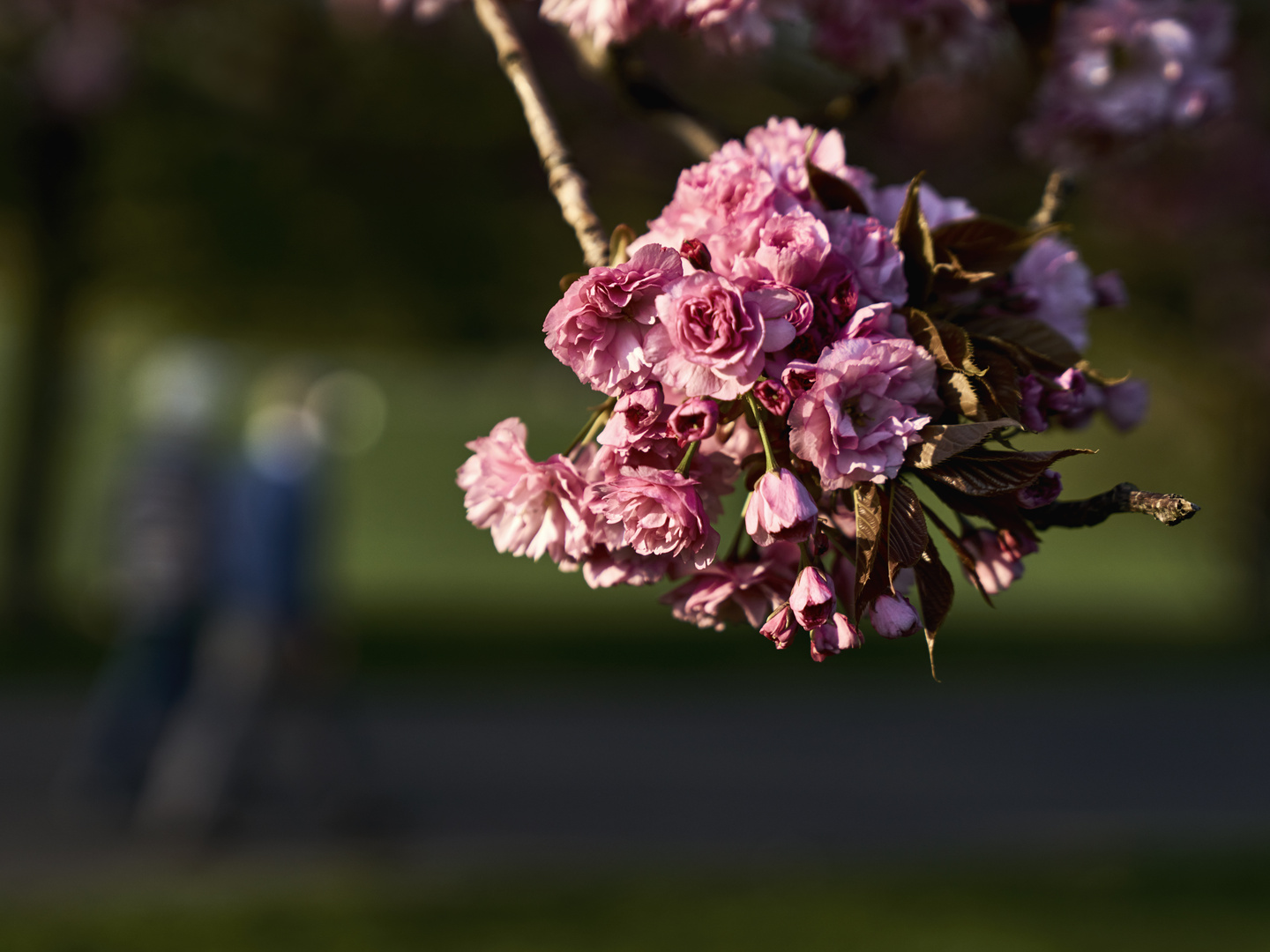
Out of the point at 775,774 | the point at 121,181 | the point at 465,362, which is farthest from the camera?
the point at 465,362

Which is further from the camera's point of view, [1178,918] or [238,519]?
[238,519]

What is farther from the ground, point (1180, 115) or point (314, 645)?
point (314, 645)

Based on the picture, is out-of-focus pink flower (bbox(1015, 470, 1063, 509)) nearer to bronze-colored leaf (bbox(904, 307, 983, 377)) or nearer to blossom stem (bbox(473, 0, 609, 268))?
bronze-colored leaf (bbox(904, 307, 983, 377))

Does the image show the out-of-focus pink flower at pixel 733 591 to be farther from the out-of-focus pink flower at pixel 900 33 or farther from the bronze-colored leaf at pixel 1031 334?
the out-of-focus pink flower at pixel 900 33

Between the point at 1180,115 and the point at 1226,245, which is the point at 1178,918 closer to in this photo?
the point at 1226,245

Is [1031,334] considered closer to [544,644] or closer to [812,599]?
[812,599]

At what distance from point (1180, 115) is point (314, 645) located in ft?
18.0

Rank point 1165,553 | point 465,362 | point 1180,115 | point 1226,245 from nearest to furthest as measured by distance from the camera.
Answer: point 1180,115
point 1226,245
point 465,362
point 1165,553

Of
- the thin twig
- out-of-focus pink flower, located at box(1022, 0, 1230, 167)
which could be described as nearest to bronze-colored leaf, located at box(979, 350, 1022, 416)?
the thin twig

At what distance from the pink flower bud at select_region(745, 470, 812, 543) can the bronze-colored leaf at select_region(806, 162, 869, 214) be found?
1.10ft

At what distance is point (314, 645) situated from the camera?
6906 millimetres

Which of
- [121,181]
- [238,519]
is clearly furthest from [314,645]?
[121,181]

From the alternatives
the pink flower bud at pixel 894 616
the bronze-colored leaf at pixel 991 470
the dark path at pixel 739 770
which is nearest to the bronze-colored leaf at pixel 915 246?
the bronze-colored leaf at pixel 991 470

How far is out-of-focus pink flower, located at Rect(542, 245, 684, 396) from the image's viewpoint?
1248mm
